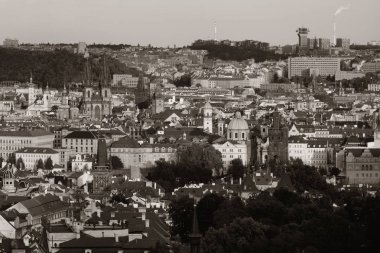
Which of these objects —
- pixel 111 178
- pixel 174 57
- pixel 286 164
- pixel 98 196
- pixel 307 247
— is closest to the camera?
pixel 307 247

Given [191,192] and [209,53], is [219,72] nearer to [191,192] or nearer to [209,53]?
[209,53]

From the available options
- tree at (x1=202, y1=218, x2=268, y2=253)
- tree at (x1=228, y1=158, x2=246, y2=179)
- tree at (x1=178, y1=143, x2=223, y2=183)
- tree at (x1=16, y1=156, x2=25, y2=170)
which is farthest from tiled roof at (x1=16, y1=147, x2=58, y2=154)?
tree at (x1=202, y1=218, x2=268, y2=253)

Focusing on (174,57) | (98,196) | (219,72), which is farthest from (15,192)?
(174,57)

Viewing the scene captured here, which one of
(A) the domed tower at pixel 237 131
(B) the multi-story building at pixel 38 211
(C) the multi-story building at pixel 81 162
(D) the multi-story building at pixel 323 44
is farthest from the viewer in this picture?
(D) the multi-story building at pixel 323 44

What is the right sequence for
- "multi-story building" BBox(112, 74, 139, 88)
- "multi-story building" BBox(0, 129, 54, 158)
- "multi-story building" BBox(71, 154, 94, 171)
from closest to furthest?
"multi-story building" BBox(71, 154, 94, 171)
"multi-story building" BBox(0, 129, 54, 158)
"multi-story building" BBox(112, 74, 139, 88)

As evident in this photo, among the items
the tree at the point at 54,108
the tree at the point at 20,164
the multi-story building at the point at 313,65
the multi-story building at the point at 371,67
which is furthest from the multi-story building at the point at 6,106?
the multi-story building at the point at 371,67

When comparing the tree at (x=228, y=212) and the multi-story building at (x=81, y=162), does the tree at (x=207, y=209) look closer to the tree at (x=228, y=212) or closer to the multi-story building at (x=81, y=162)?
the tree at (x=228, y=212)

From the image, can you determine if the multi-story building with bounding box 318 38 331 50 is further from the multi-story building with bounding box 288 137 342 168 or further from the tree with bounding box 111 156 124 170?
the tree with bounding box 111 156 124 170
